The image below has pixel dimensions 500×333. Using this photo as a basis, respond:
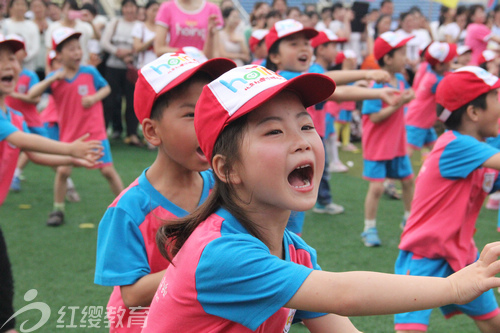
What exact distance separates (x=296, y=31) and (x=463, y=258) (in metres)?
2.59

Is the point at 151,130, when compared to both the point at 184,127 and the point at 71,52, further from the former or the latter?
the point at 71,52

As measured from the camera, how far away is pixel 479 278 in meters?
1.49

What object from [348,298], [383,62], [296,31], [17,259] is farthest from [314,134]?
[383,62]

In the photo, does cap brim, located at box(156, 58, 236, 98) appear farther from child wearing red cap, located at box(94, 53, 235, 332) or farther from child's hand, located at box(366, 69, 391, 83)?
child's hand, located at box(366, 69, 391, 83)

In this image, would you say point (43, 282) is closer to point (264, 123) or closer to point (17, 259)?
point (17, 259)

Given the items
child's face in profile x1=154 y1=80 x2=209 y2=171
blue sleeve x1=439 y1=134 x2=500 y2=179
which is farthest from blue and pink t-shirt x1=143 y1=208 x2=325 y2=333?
blue sleeve x1=439 y1=134 x2=500 y2=179

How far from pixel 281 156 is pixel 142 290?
0.93 metres

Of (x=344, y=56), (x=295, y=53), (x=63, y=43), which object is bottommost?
(x=344, y=56)

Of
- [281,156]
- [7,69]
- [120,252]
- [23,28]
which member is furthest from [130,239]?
[23,28]

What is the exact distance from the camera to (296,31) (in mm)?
5180

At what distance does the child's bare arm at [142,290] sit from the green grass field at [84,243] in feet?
5.98

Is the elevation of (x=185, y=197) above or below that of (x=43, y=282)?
above

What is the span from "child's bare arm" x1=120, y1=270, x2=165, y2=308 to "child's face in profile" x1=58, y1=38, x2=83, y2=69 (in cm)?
476

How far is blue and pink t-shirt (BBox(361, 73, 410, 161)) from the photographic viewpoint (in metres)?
6.06
